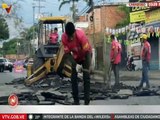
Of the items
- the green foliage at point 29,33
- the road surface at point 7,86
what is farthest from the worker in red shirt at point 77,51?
the road surface at point 7,86

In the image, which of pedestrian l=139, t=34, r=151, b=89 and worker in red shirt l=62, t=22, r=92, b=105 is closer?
worker in red shirt l=62, t=22, r=92, b=105

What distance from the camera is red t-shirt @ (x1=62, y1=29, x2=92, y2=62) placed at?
317cm

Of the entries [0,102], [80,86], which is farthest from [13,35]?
[80,86]

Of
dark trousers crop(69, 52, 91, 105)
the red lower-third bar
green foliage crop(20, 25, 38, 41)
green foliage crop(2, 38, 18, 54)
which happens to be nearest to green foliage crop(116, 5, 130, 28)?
dark trousers crop(69, 52, 91, 105)

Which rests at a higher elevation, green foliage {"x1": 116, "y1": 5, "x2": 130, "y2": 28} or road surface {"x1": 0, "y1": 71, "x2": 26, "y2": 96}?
green foliage {"x1": 116, "y1": 5, "x2": 130, "y2": 28}

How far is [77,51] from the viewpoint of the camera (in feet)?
11.0

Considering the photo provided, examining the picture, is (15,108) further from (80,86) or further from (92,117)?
(80,86)

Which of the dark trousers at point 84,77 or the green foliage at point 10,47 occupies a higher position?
the green foliage at point 10,47

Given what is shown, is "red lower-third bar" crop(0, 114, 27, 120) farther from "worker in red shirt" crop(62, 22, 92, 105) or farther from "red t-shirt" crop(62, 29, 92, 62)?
"red t-shirt" crop(62, 29, 92, 62)

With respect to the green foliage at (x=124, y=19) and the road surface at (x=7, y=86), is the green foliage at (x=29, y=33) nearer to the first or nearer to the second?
the road surface at (x=7, y=86)

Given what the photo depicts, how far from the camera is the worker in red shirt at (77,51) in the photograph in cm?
317

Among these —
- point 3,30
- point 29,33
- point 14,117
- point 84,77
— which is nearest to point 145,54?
point 84,77

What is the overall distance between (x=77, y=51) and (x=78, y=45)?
9 cm

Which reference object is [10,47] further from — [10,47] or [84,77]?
[84,77]
